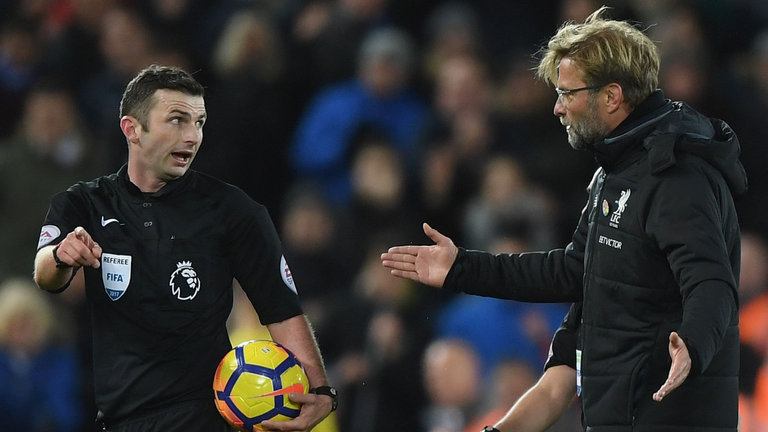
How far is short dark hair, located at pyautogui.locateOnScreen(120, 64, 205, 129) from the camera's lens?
4.36m

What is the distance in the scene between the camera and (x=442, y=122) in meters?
8.31

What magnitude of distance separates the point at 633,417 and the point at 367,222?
4.51 meters

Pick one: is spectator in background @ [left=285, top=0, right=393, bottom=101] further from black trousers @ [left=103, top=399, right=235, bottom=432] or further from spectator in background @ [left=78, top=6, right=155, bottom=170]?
black trousers @ [left=103, top=399, right=235, bottom=432]

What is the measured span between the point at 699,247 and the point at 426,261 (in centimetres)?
105

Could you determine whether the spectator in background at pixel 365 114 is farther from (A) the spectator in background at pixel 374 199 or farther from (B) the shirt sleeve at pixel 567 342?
(B) the shirt sleeve at pixel 567 342

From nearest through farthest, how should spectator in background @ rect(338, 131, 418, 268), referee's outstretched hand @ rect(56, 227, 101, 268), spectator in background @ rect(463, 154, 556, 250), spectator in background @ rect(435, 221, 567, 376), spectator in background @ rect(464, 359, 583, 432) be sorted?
referee's outstretched hand @ rect(56, 227, 101, 268) → spectator in background @ rect(464, 359, 583, 432) → spectator in background @ rect(435, 221, 567, 376) → spectator in background @ rect(463, 154, 556, 250) → spectator in background @ rect(338, 131, 418, 268)

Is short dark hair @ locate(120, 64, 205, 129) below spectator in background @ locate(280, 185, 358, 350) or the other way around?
the other way around

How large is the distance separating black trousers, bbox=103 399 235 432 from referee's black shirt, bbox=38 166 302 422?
0.03 metres

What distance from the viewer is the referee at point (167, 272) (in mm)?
4176

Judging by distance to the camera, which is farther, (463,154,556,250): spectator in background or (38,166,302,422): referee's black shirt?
(463,154,556,250): spectator in background

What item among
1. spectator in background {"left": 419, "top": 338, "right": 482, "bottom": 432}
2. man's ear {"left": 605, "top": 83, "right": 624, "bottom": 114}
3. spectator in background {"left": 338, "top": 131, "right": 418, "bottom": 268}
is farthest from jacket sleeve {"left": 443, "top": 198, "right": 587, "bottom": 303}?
spectator in background {"left": 338, "top": 131, "right": 418, "bottom": 268}

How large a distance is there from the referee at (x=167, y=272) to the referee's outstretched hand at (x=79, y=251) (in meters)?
0.15

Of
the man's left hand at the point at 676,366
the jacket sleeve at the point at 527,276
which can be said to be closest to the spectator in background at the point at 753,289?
the jacket sleeve at the point at 527,276

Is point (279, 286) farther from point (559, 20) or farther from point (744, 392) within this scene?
point (559, 20)
